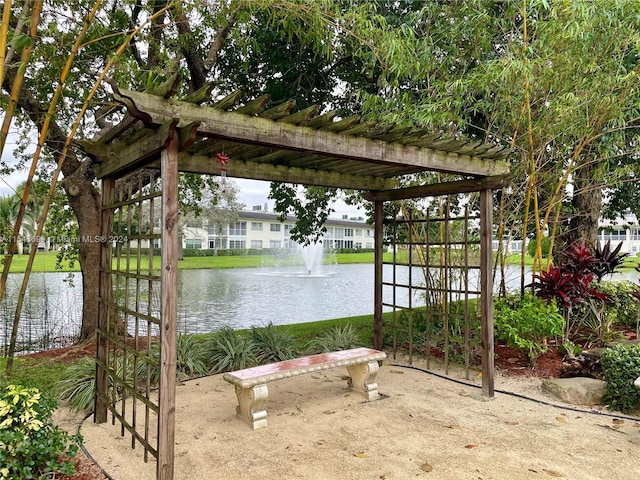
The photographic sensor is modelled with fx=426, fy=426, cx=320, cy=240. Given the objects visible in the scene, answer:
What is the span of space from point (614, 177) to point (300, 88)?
14.8 feet

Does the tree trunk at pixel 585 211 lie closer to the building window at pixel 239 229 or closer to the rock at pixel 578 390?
the rock at pixel 578 390

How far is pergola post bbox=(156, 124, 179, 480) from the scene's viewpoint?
2.18 metres

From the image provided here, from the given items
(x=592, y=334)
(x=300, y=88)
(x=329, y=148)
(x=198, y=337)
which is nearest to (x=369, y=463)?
(x=329, y=148)

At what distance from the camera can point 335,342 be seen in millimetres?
5156

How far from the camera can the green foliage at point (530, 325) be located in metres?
→ 4.26

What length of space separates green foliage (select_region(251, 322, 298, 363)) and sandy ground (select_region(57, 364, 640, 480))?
0.86 meters

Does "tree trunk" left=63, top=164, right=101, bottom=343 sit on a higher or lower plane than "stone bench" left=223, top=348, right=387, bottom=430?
higher

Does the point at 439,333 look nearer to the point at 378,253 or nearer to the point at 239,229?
the point at 378,253

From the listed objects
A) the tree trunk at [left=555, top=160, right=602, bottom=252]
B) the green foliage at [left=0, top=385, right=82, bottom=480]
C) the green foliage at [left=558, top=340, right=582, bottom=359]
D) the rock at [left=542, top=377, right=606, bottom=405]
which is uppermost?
A: the tree trunk at [left=555, top=160, right=602, bottom=252]

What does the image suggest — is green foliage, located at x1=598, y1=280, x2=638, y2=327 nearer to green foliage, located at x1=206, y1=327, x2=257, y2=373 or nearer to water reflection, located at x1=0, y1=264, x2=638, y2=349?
water reflection, located at x1=0, y1=264, x2=638, y2=349

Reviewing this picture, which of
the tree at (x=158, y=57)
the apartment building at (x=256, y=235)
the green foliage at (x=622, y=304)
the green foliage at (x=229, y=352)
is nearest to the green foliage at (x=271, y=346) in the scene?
the green foliage at (x=229, y=352)

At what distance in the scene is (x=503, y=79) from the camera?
408cm

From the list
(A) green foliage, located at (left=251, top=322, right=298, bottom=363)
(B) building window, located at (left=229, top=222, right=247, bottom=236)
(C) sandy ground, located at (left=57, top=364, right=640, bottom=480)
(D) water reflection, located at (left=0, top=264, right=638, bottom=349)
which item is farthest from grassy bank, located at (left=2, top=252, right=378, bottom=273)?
(C) sandy ground, located at (left=57, top=364, right=640, bottom=480)

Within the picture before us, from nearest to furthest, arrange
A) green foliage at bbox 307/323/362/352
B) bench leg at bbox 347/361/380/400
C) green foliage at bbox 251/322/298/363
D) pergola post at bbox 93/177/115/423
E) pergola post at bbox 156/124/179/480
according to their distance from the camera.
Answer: pergola post at bbox 156/124/179/480
pergola post at bbox 93/177/115/423
bench leg at bbox 347/361/380/400
green foliage at bbox 251/322/298/363
green foliage at bbox 307/323/362/352
